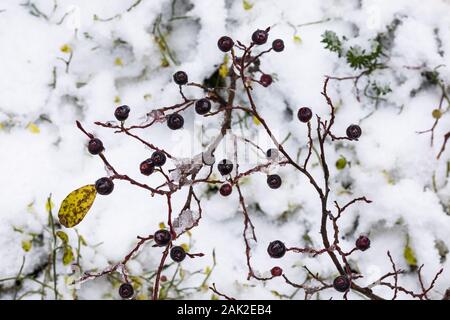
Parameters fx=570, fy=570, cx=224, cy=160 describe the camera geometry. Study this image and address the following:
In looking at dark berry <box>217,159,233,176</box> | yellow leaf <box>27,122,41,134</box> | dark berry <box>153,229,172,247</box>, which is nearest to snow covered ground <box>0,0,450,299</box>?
yellow leaf <box>27,122,41,134</box>

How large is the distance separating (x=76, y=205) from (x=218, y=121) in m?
0.48

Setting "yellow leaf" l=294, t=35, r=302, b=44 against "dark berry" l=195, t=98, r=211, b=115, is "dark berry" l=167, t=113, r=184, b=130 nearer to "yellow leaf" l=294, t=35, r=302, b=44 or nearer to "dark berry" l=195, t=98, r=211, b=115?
"dark berry" l=195, t=98, r=211, b=115

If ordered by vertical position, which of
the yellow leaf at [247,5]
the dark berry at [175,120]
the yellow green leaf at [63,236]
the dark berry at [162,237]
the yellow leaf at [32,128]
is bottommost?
the dark berry at [162,237]

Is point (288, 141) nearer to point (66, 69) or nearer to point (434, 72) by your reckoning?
point (434, 72)

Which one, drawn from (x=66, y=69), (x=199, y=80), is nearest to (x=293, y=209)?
(x=199, y=80)

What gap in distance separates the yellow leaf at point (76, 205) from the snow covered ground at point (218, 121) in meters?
0.32

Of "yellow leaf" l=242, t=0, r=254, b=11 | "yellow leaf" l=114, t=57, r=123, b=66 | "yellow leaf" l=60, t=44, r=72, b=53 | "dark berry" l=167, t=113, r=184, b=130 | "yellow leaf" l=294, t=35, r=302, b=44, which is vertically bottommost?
"dark berry" l=167, t=113, r=184, b=130

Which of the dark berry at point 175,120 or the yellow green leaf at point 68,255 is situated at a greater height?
the dark berry at point 175,120

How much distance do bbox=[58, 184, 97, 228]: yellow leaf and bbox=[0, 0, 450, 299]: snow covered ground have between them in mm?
322

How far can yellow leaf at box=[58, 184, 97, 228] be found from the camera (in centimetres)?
126

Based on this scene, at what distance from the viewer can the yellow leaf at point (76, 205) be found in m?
1.26

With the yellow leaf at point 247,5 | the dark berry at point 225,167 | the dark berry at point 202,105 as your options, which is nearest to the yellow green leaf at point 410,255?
the dark berry at point 225,167

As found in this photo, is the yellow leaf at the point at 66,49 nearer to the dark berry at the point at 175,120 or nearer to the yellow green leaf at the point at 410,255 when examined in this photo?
the dark berry at the point at 175,120

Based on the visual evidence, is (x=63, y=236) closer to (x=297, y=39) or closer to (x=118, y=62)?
(x=118, y=62)
